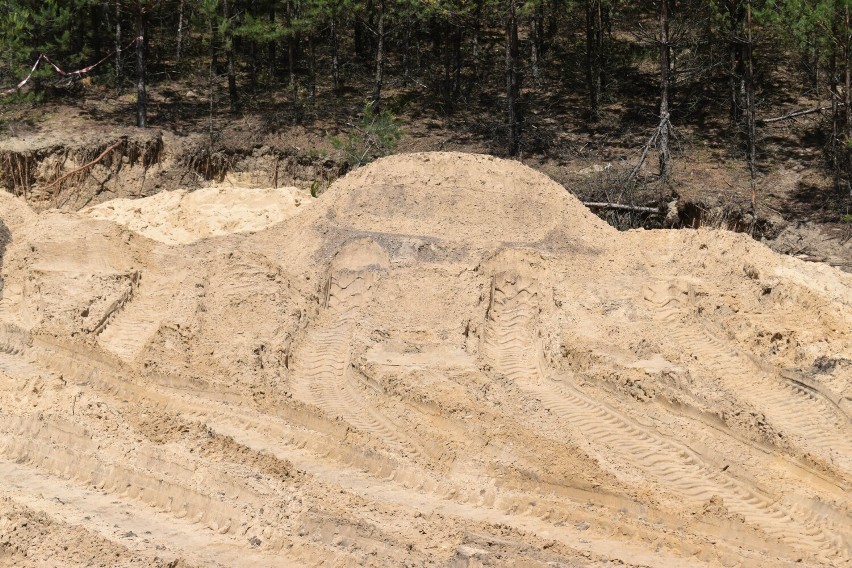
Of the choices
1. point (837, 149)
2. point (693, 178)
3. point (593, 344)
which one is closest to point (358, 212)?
point (593, 344)

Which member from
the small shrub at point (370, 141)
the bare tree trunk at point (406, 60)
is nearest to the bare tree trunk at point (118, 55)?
the small shrub at point (370, 141)

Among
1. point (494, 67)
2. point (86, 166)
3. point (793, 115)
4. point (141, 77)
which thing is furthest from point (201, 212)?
point (494, 67)

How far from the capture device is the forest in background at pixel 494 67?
23.2m

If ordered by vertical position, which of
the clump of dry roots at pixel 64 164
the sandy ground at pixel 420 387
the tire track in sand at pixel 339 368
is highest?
the sandy ground at pixel 420 387

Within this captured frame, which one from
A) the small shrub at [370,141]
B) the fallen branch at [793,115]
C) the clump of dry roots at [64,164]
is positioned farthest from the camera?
the fallen branch at [793,115]

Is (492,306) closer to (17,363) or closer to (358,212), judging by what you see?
(358,212)

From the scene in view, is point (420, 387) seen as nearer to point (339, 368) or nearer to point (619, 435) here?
point (339, 368)

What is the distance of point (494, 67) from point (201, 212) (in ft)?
47.4

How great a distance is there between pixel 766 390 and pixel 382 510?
5660mm

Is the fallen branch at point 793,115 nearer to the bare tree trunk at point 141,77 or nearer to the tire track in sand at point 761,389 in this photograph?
the tire track in sand at point 761,389

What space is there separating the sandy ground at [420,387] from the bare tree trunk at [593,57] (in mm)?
11435

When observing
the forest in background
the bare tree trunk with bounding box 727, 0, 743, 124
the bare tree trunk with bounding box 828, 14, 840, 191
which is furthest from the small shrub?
the bare tree trunk with bounding box 828, 14, 840, 191

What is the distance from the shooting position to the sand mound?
18469 millimetres

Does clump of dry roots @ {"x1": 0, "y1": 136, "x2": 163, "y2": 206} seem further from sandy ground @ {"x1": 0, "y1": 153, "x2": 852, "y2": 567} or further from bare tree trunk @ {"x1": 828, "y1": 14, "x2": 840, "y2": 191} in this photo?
bare tree trunk @ {"x1": 828, "y1": 14, "x2": 840, "y2": 191}
